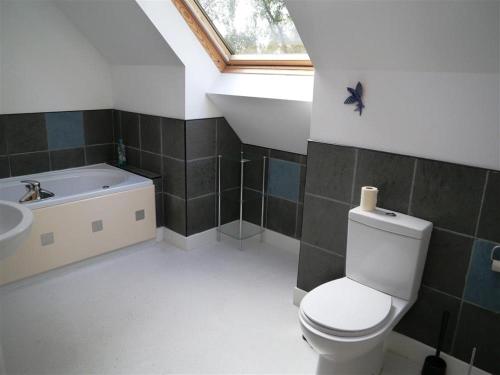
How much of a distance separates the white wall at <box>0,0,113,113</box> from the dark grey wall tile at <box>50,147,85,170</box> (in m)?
0.35

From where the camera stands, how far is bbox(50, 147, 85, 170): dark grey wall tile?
330 cm

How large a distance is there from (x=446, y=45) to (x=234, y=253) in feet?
7.10

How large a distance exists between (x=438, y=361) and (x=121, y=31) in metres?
2.76

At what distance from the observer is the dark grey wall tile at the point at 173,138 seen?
3.04 m

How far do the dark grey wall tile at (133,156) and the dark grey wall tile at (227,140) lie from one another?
71cm

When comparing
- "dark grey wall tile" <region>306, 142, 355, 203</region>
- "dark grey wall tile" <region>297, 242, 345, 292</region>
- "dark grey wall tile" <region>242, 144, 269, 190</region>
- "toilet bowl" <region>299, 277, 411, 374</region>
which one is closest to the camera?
"toilet bowl" <region>299, 277, 411, 374</region>

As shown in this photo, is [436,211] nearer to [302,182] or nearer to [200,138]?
[302,182]

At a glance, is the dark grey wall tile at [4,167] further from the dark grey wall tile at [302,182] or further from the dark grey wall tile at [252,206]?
the dark grey wall tile at [302,182]

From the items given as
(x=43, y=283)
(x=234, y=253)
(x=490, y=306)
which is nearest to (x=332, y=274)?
(x=490, y=306)

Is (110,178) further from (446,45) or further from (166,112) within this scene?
(446,45)

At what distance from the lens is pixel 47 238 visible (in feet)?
8.82

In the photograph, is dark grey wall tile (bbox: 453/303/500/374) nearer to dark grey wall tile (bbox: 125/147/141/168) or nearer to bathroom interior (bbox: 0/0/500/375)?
bathroom interior (bbox: 0/0/500/375)

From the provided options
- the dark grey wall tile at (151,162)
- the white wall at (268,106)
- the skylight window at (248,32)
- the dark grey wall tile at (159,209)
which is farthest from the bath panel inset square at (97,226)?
the skylight window at (248,32)

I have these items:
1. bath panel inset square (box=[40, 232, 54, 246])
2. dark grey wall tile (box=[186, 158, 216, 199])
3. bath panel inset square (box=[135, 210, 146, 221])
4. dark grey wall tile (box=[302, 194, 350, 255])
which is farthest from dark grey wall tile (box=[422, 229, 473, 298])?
bath panel inset square (box=[40, 232, 54, 246])
